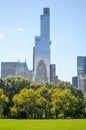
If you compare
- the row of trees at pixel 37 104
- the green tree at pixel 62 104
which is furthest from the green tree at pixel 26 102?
the green tree at pixel 62 104

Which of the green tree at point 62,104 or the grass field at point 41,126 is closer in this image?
the grass field at point 41,126

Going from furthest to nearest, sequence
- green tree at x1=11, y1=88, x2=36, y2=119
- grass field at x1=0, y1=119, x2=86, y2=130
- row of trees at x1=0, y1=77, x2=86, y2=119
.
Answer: row of trees at x1=0, y1=77, x2=86, y2=119 < green tree at x1=11, y1=88, x2=36, y2=119 < grass field at x1=0, y1=119, x2=86, y2=130

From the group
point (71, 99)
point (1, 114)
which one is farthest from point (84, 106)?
point (1, 114)

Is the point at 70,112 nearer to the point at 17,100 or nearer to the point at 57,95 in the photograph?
the point at 57,95

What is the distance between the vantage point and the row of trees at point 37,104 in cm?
7588

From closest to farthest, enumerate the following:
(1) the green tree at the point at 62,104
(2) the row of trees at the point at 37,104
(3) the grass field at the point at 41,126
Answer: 1. (3) the grass field at the point at 41,126
2. (2) the row of trees at the point at 37,104
3. (1) the green tree at the point at 62,104

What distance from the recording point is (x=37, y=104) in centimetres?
7612

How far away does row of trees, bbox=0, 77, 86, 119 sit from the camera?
75875 millimetres

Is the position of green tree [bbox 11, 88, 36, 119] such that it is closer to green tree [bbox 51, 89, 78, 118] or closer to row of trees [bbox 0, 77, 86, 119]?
row of trees [bbox 0, 77, 86, 119]

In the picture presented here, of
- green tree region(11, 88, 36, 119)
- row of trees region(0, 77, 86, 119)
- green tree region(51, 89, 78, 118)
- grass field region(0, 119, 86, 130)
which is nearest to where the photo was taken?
grass field region(0, 119, 86, 130)

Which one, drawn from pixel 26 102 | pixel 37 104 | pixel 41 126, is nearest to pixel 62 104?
pixel 37 104

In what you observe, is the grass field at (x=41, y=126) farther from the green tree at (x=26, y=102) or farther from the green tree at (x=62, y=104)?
the green tree at (x=62, y=104)

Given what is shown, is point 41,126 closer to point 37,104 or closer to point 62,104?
point 37,104

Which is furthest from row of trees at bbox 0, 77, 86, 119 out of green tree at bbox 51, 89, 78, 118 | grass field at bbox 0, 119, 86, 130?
grass field at bbox 0, 119, 86, 130
